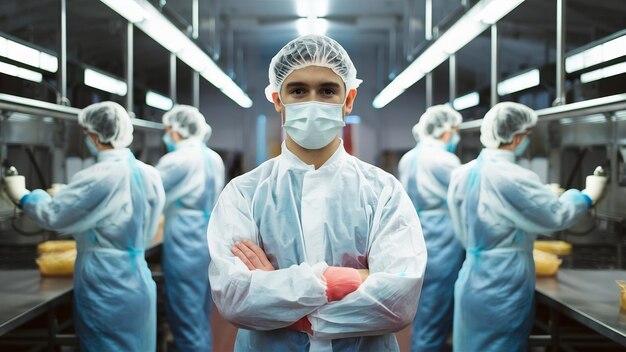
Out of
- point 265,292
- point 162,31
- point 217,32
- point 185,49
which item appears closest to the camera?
point 265,292

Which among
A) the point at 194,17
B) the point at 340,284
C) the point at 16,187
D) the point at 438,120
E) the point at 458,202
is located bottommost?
the point at 340,284

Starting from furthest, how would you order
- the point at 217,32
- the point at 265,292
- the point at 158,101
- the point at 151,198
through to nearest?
the point at 217,32 < the point at 158,101 < the point at 151,198 < the point at 265,292

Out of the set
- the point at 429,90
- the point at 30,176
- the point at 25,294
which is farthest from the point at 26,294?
the point at 429,90

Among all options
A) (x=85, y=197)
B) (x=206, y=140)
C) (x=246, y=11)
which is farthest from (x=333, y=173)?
(x=246, y=11)

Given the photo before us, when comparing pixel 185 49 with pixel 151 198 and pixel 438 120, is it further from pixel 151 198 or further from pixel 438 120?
pixel 438 120

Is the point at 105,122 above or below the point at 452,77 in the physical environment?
below

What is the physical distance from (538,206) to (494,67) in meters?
1.02

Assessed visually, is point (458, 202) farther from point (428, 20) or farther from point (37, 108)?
point (37, 108)

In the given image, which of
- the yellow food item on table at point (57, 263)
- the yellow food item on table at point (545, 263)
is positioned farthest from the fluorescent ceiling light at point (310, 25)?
the yellow food item on table at point (57, 263)

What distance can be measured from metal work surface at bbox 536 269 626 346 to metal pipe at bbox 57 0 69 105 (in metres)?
2.39

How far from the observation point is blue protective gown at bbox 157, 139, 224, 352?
3766mm

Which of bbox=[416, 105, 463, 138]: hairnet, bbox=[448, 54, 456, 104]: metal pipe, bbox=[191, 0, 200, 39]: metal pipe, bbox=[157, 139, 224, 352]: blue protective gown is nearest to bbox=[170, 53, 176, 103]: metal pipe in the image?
bbox=[157, 139, 224, 352]: blue protective gown

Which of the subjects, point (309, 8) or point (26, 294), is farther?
point (309, 8)

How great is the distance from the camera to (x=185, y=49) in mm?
3303
